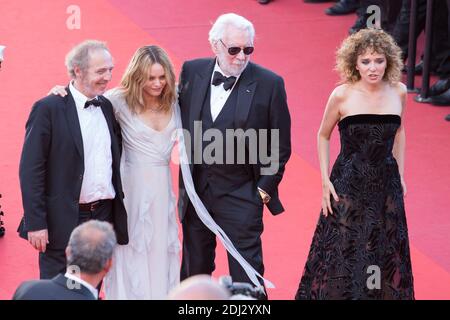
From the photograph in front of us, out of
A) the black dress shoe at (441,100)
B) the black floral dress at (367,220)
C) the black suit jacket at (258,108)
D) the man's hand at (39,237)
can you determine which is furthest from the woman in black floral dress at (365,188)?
the black dress shoe at (441,100)

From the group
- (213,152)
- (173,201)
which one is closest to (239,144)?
(213,152)

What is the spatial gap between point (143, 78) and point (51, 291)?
1672mm

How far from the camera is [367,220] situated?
6.07 metres

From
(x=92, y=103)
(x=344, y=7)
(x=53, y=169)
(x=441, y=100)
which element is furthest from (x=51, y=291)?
(x=344, y=7)

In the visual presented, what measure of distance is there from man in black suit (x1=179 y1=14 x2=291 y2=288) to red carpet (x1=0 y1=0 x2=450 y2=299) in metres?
0.79

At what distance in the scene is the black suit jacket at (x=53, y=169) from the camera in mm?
5500

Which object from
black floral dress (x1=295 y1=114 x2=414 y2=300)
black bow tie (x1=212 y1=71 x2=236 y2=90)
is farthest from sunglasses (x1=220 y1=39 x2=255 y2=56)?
black floral dress (x1=295 y1=114 x2=414 y2=300)

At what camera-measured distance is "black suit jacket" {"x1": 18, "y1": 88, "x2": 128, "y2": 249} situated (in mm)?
5500

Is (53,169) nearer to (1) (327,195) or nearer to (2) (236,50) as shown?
(2) (236,50)

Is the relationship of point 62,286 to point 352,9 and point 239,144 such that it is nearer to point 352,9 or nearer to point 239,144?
point 239,144

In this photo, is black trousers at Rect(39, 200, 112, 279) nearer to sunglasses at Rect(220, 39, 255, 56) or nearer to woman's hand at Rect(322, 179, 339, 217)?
sunglasses at Rect(220, 39, 255, 56)

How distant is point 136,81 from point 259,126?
692 millimetres

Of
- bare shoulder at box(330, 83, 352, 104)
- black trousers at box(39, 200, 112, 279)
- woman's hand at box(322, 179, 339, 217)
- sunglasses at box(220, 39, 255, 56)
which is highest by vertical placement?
sunglasses at box(220, 39, 255, 56)
